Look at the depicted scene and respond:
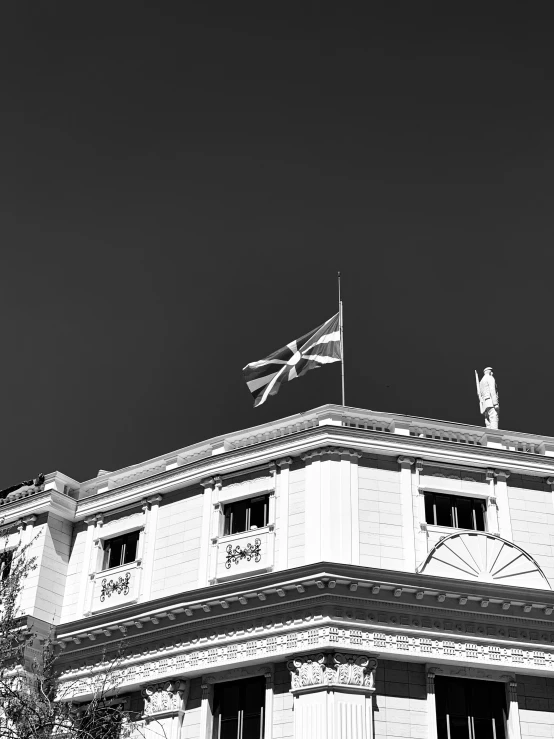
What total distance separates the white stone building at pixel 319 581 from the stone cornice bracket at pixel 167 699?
0.16ft

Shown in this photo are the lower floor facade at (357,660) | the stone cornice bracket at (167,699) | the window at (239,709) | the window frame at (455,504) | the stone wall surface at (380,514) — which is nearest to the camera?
the lower floor facade at (357,660)

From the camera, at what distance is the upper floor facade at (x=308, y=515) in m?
30.9

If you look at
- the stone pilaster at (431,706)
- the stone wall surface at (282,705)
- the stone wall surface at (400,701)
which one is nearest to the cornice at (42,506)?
the stone wall surface at (282,705)

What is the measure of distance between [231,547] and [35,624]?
6900 millimetres

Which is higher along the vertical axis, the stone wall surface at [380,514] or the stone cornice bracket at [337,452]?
the stone cornice bracket at [337,452]

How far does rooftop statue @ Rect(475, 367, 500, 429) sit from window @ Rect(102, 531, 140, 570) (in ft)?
41.1

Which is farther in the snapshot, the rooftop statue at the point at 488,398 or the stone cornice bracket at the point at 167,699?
the rooftop statue at the point at 488,398

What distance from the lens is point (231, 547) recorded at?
32.1 meters

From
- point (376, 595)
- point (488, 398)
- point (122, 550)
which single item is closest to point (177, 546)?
point (122, 550)

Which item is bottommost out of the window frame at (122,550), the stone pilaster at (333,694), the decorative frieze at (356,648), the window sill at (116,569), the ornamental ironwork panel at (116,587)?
the stone pilaster at (333,694)

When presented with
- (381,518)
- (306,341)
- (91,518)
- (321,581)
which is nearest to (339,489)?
(381,518)

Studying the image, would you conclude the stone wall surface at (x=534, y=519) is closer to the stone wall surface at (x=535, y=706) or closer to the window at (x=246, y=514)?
the stone wall surface at (x=535, y=706)

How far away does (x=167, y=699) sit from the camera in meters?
30.5

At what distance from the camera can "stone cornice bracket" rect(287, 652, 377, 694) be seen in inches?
1094
